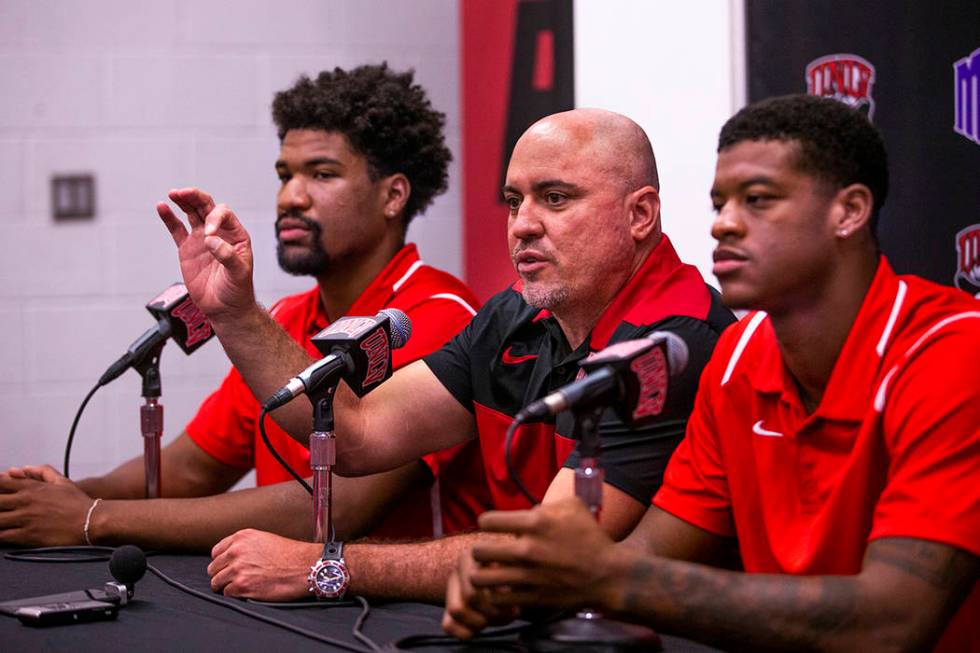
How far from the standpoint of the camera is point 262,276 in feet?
12.1

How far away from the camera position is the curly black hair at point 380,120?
2.83 metres

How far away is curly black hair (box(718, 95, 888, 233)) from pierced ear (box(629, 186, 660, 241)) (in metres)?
0.48

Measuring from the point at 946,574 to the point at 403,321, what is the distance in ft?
2.85

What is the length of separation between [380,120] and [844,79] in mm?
1036

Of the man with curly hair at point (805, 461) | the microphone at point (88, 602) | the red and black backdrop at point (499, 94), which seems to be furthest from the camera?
the red and black backdrop at point (499, 94)

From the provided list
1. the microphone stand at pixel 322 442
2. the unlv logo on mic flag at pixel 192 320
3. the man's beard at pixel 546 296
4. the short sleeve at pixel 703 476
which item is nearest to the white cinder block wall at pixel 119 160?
the unlv logo on mic flag at pixel 192 320

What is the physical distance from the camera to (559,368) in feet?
6.97

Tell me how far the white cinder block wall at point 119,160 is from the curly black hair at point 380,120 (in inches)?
28.8

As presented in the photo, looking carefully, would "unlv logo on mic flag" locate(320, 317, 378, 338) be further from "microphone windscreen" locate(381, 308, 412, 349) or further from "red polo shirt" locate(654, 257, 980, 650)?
"red polo shirt" locate(654, 257, 980, 650)

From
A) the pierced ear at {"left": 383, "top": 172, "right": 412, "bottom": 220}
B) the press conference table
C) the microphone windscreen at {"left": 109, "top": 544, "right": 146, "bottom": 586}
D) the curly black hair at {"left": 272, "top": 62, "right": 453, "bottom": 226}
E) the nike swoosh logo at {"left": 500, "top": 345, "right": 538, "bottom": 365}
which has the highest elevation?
the curly black hair at {"left": 272, "top": 62, "right": 453, "bottom": 226}

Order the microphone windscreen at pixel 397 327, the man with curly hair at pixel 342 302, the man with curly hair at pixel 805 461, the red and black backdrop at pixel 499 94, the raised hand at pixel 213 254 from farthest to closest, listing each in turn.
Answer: the red and black backdrop at pixel 499 94 < the man with curly hair at pixel 342 302 < the raised hand at pixel 213 254 < the microphone windscreen at pixel 397 327 < the man with curly hair at pixel 805 461

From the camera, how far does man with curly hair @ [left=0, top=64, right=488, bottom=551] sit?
2336mm

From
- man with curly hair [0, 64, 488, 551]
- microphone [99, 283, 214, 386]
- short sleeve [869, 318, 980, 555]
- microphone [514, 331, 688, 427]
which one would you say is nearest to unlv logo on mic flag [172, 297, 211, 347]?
microphone [99, 283, 214, 386]

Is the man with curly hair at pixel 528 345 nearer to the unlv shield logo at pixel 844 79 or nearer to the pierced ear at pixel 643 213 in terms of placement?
the pierced ear at pixel 643 213
